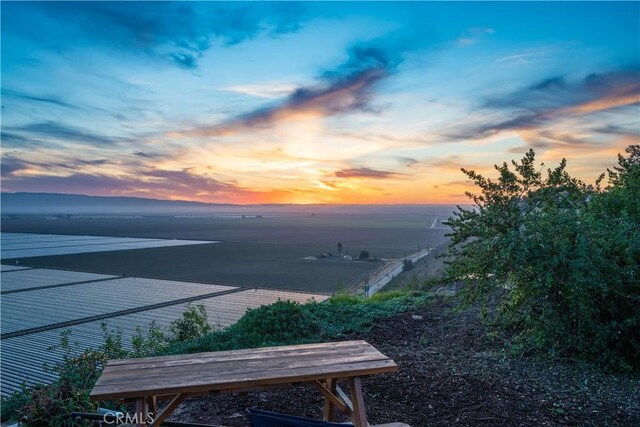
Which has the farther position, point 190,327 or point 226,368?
point 190,327

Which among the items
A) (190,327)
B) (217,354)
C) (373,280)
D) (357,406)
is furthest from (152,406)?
(373,280)

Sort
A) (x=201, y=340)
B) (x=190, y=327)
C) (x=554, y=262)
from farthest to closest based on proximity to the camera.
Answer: (x=190, y=327), (x=201, y=340), (x=554, y=262)

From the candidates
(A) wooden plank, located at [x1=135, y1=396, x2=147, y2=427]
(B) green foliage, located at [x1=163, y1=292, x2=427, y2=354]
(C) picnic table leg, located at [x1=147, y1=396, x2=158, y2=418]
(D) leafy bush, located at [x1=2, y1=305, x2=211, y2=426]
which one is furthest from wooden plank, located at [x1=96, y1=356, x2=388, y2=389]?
(B) green foliage, located at [x1=163, y1=292, x2=427, y2=354]

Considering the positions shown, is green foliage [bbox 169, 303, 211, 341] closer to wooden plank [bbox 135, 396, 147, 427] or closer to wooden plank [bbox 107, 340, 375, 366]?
wooden plank [bbox 107, 340, 375, 366]

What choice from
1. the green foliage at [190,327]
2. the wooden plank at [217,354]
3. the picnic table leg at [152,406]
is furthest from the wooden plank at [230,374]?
the green foliage at [190,327]

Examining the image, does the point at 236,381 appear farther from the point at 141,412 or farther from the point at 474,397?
the point at 474,397

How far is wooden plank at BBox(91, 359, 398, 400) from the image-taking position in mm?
2182

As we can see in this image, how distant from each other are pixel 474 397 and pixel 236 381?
2756mm

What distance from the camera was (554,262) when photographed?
15.0 feet

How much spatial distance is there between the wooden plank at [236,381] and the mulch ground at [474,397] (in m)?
1.23

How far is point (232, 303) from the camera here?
87.6 ft

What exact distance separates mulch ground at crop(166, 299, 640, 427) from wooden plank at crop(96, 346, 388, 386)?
3.77ft

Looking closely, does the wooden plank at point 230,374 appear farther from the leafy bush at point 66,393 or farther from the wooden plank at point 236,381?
the leafy bush at point 66,393

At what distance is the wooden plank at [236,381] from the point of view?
2182mm
